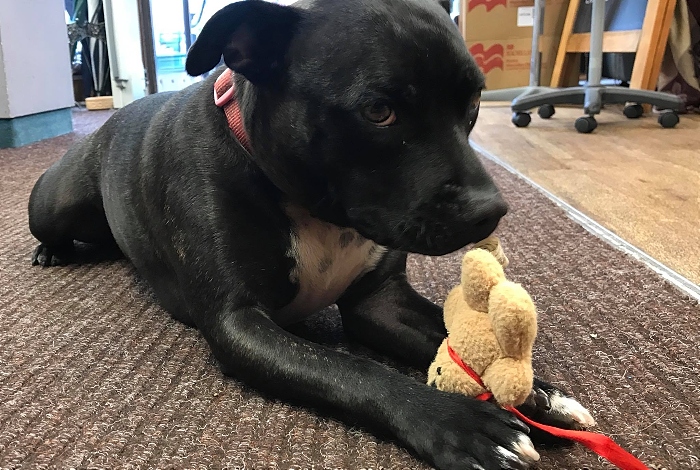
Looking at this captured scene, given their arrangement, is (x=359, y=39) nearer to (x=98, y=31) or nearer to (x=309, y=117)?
(x=309, y=117)

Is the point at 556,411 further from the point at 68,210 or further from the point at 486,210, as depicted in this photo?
the point at 68,210

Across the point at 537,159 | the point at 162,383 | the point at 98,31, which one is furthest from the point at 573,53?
the point at 162,383

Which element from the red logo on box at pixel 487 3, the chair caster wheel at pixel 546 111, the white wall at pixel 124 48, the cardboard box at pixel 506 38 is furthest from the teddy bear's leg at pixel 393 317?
the white wall at pixel 124 48

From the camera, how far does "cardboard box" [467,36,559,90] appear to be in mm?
6199

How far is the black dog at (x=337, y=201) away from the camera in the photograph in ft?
3.31

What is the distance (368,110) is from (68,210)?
45.3 inches

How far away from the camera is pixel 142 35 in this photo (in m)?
5.12

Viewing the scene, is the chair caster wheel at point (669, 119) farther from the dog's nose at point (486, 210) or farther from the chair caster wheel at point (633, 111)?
the dog's nose at point (486, 210)

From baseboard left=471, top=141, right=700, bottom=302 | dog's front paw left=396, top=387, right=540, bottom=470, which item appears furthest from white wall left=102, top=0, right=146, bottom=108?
dog's front paw left=396, top=387, right=540, bottom=470

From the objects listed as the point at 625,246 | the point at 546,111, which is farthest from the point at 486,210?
the point at 546,111

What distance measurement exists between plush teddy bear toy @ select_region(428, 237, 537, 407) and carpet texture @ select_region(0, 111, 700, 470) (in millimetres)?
109

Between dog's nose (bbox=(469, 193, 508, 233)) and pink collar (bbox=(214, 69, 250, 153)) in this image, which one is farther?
pink collar (bbox=(214, 69, 250, 153))

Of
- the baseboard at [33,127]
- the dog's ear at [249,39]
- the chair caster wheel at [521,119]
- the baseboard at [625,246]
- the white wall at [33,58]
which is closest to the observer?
the dog's ear at [249,39]

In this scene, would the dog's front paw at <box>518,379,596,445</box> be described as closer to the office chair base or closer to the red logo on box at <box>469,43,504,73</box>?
the office chair base
